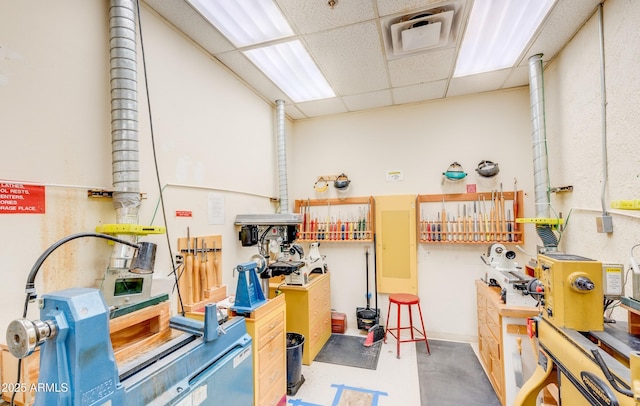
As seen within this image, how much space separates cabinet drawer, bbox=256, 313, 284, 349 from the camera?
2.06 m

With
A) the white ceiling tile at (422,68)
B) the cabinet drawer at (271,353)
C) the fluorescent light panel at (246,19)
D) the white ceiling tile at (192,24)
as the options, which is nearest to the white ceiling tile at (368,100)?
the white ceiling tile at (422,68)

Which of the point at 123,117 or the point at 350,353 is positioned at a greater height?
the point at 123,117

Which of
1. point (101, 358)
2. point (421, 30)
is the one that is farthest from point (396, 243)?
point (101, 358)

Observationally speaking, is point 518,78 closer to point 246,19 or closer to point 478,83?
point 478,83

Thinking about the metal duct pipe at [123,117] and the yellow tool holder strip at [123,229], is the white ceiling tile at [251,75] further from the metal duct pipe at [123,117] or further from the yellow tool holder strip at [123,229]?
the yellow tool holder strip at [123,229]

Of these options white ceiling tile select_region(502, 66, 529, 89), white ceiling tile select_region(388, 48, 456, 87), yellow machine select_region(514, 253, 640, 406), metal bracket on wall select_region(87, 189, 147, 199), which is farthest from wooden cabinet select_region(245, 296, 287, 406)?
white ceiling tile select_region(502, 66, 529, 89)

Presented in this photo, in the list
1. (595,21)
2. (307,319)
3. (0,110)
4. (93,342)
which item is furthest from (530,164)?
(0,110)

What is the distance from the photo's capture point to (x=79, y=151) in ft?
5.33

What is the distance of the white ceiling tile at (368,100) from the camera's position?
11.8 feet

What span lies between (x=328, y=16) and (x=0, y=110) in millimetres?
2067

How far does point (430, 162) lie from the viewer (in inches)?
151

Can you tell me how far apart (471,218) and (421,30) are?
2.30 meters

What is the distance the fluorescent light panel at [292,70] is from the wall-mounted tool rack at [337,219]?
1493 mm

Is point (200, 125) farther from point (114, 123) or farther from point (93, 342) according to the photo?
point (93, 342)
